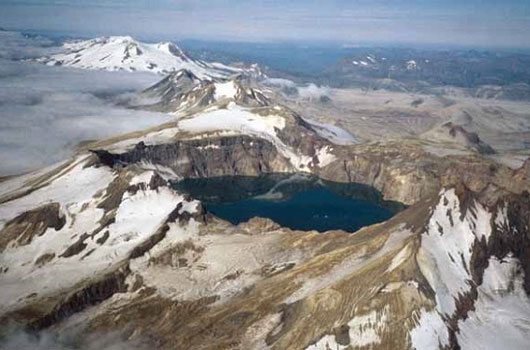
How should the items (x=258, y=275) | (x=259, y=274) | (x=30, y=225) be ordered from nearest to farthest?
1. (x=258, y=275)
2. (x=259, y=274)
3. (x=30, y=225)

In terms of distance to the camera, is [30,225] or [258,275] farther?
[30,225]

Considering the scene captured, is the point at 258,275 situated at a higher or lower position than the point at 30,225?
higher

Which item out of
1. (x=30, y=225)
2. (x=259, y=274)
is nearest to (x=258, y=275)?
(x=259, y=274)

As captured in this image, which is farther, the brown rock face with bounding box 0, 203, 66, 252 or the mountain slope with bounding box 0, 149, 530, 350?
the brown rock face with bounding box 0, 203, 66, 252

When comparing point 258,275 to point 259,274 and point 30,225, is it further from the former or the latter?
point 30,225

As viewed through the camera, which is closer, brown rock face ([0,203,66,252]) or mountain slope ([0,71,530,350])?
mountain slope ([0,71,530,350])

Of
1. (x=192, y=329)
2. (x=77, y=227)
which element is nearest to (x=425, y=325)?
(x=192, y=329)

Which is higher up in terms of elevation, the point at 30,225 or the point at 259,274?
the point at 259,274

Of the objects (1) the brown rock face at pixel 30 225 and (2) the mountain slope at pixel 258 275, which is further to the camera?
(1) the brown rock face at pixel 30 225

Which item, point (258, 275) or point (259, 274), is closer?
point (258, 275)

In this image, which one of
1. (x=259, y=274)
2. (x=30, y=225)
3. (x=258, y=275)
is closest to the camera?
(x=258, y=275)

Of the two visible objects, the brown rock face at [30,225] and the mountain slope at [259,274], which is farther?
the brown rock face at [30,225]
